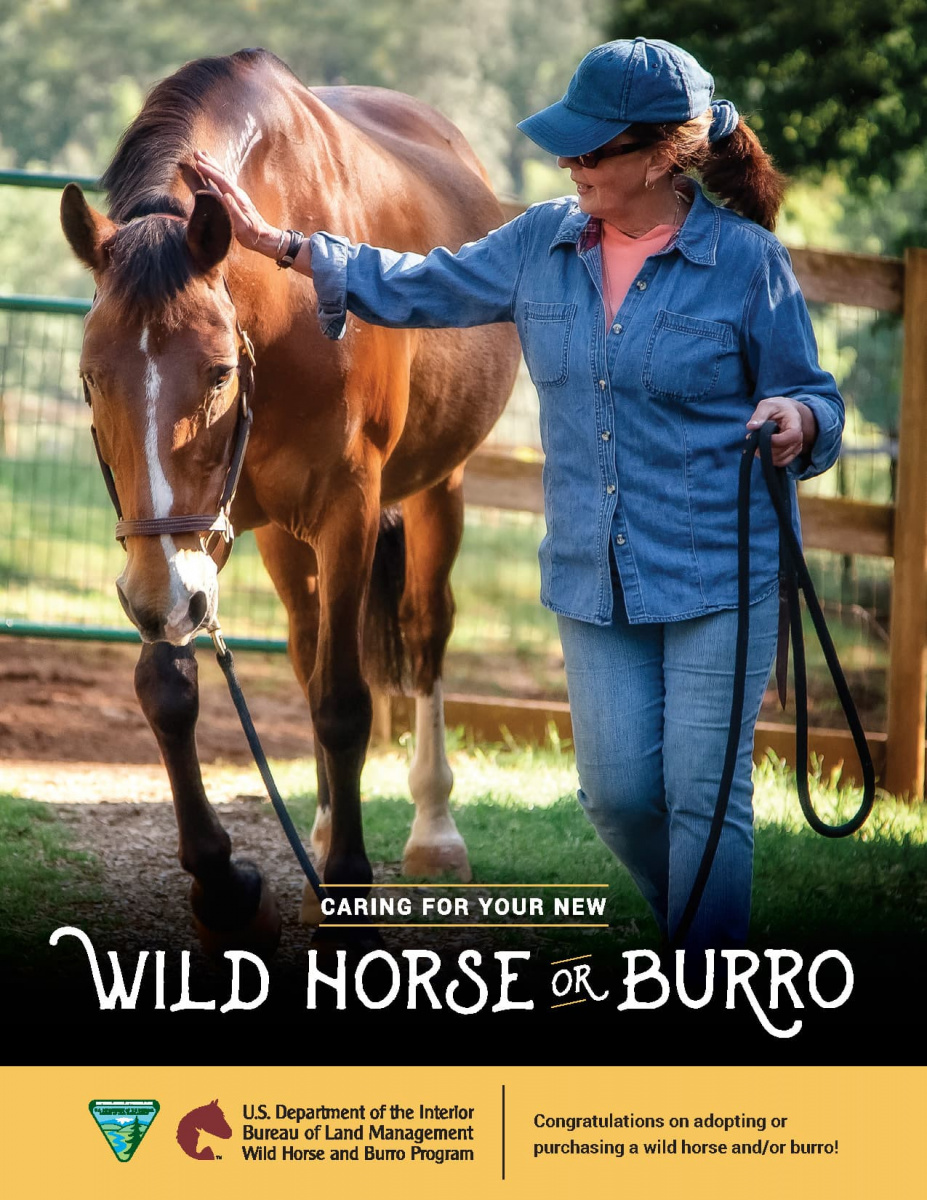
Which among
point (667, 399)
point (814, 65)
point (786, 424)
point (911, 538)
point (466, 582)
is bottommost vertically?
point (786, 424)

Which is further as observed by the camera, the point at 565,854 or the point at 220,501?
the point at 565,854

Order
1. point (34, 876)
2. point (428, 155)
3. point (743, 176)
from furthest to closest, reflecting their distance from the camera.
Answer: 1. point (428, 155)
2. point (34, 876)
3. point (743, 176)

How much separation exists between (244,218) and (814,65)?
3.52 meters

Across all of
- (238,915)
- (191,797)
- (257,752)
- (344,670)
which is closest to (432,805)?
(344,670)

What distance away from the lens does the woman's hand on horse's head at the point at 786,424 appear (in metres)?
2.46

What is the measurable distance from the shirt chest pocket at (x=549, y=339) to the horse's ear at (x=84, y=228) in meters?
0.83

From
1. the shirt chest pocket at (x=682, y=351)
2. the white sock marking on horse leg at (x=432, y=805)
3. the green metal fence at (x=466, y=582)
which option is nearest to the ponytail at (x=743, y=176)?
the shirt chest pocket at (x=682, y=351)

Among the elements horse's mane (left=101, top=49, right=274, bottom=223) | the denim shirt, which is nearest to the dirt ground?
the denim shirt

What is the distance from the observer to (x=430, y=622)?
4.61 m

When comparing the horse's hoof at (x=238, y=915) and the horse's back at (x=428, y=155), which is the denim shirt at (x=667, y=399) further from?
the horse's back at (x=428, y=155)

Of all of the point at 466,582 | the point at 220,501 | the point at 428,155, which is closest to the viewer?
the point at 220,501

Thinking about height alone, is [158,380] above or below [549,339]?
below

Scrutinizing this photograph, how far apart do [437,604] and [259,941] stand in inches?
62.4
